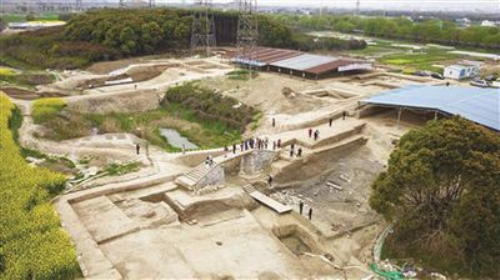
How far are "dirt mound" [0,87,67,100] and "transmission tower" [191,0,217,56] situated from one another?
2499 cm

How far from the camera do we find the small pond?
2978 cm

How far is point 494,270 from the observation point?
1470 centimetres

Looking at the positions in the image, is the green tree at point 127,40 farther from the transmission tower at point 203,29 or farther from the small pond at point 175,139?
the small pond at point 175,139

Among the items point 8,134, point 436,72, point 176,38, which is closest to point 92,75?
point 176,38

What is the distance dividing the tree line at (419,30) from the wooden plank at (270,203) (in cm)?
6573

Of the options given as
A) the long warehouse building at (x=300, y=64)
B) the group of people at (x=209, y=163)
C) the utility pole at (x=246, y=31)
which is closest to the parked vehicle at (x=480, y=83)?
the long warehouse building at (x=300, y=64)

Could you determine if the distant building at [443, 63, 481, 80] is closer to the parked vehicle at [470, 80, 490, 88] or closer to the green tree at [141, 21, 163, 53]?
the parked vehicle at [470, 80, 490, 88]

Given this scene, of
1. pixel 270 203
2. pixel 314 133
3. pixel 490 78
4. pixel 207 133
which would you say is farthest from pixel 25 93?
pixel 490 78

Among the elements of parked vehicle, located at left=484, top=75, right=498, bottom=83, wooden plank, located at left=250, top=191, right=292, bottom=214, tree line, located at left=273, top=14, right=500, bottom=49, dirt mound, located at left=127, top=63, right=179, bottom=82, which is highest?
tree line, located at left=273, top=14, right=500, bottom=49

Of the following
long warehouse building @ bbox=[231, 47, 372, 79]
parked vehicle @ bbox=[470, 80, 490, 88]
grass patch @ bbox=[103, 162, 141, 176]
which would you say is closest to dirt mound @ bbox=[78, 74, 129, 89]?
long warehouse building @ bbox=[231, 47, 372, 79]

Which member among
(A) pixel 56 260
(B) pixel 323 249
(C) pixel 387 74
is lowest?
(B) pixel 323 249

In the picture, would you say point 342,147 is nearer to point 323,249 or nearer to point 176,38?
point 323,249

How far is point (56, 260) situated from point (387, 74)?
40291mm

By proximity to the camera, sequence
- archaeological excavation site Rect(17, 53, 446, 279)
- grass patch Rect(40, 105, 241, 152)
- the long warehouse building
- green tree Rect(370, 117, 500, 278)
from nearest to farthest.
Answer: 1. green tree Rect(370, 117, 500, 278)
2. archaeological excavation site Rect(17, 53, 446, 279)
3. grass patch Rect(40, 105, 241, 152)
4. the long warehouse building
